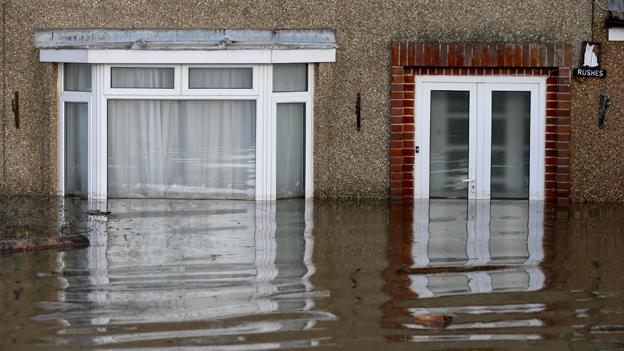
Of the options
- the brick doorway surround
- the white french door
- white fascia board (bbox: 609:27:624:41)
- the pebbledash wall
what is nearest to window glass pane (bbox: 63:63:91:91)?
the pebbledash wall

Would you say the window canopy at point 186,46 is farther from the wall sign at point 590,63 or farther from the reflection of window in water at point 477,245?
the wall sign at point 590,63

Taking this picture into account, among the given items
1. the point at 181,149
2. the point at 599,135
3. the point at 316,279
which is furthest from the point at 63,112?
the point at 316,279

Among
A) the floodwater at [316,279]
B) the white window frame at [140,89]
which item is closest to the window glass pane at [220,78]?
the white window frame at [140,89]

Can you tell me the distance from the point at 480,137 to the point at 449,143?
1.22 ft

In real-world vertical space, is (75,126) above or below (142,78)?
below

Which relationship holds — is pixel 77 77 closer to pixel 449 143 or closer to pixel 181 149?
pixel 181 149

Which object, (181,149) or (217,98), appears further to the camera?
(181,149)

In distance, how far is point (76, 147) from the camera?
16266mm

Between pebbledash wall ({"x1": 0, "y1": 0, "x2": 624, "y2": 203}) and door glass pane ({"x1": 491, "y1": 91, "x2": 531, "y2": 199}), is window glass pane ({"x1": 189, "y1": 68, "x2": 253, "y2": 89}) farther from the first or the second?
door glass pane ({"x1": 491, "y1": 91, "x2": 531, "y2": 199})

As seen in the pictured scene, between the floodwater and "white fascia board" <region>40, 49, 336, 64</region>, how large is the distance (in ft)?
5.60

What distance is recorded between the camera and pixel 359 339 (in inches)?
322

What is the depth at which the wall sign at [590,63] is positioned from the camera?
621 inches

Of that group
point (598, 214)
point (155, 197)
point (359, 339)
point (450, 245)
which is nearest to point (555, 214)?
point (598, 214)

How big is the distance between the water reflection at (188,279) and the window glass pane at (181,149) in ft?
3.41
